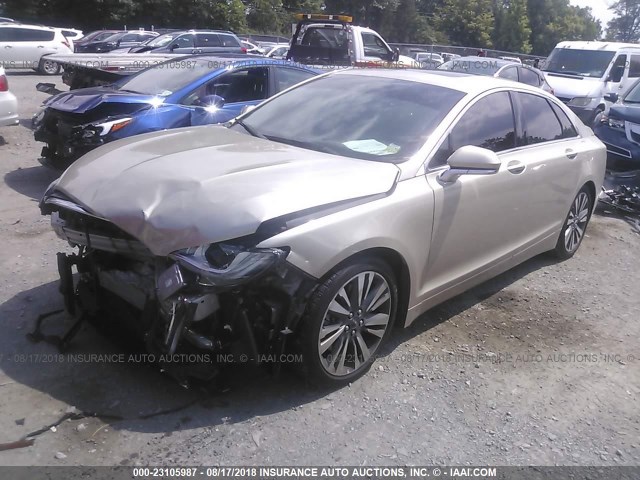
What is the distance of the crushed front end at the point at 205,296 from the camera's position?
282cm

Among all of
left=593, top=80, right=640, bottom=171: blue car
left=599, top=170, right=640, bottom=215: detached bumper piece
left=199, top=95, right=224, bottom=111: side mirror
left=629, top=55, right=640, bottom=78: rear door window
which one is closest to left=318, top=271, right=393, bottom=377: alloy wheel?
left=199, top=95, right=224, bottom=111: side mirror

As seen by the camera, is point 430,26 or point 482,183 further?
point 430,26

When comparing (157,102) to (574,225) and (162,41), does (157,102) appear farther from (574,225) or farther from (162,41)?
(162,41)

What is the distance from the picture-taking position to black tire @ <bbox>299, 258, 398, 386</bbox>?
308cm

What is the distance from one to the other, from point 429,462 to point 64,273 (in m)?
2.39

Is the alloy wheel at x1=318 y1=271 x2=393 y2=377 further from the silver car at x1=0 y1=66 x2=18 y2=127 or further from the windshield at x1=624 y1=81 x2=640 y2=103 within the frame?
the windshield at x1=624 y1=81 x2=640 y2=103

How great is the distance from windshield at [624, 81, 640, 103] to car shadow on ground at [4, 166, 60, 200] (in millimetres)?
8938

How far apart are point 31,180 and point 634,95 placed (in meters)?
9.37

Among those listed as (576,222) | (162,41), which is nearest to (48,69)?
(162,41)

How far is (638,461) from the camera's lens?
305 centimetres

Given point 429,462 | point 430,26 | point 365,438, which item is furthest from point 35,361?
point 430,26

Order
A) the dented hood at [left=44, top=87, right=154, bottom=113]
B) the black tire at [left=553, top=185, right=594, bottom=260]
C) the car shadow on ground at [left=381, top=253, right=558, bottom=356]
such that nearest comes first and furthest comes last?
the car shadow on ground at [left=381, top=253, right=558, bottom=356]
the black tire at [left=553, top=185, right=594, bottom=260]
the dented hood at [left=44, top=87, right=154, bottom=113]

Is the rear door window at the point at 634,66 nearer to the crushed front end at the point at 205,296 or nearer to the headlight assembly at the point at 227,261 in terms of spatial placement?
the crushed front end at the point at 205,296

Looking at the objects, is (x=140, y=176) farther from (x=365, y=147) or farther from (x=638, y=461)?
(x=638, y=461)
